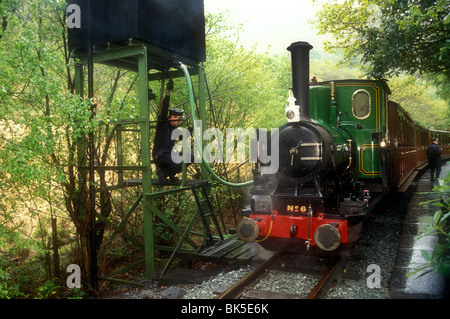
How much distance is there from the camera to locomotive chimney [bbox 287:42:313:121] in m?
5.02

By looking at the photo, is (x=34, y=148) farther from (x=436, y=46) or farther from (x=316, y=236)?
(x=436, y=46)

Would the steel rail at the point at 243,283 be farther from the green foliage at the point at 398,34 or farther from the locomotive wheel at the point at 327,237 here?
the green foliage at the point at 398,34

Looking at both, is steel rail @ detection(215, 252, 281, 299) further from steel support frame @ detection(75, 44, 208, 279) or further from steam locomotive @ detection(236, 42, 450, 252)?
steel support frame @ detection(75, 44, 208, 279)

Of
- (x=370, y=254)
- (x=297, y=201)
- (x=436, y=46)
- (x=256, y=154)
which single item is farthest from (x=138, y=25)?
(x=436, y=46)

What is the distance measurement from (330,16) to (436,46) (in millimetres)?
5796

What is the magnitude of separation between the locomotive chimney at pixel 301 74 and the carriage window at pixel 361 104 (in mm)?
1791

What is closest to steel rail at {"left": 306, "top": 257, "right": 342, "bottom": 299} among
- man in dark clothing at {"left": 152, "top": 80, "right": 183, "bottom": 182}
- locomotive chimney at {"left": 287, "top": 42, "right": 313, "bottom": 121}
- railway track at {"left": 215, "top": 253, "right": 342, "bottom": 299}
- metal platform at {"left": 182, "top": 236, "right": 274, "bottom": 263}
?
railway track at {"left": 215, "top": 253, "right": 342, "bottom": 299}

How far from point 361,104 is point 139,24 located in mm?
4157

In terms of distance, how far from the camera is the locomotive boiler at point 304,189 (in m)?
4.72

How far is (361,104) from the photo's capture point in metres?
6.42

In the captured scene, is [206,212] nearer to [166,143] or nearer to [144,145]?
[166,143]

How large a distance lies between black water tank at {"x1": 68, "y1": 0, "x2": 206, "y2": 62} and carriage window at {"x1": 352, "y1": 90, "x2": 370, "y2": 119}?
10.5ft

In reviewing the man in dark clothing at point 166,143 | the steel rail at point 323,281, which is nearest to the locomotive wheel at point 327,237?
the steel rail at point 323,281

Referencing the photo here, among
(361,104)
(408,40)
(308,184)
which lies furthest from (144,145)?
(408,40)
